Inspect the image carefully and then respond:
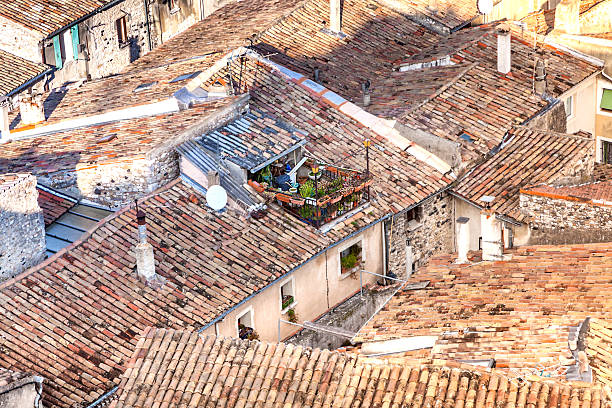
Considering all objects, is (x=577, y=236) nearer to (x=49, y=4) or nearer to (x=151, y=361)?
(x=151, y=361)

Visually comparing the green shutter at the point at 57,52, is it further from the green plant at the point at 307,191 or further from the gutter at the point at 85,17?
the green plant at the point at 307,191

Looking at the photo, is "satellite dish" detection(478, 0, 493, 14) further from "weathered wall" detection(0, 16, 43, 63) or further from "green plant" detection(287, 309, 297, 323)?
"green plant" detection(287, 309, 297, 323)

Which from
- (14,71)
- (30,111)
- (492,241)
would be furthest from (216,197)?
(14,71)

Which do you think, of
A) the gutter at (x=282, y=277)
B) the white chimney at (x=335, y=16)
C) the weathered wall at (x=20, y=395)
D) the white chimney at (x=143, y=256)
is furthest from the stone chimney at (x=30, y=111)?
the weathered wall at (x=20, y=395)

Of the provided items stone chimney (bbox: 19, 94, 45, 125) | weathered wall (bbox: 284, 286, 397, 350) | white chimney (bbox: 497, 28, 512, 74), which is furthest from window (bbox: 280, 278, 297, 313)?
white chimney (bbox: 497, 28, 512, 74)

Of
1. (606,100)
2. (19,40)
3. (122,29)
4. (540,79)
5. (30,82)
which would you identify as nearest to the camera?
(540,79)

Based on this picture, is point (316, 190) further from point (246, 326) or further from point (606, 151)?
point (606, 151)
